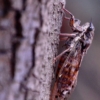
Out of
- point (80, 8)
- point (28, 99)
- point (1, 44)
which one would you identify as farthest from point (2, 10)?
point (80, 8)

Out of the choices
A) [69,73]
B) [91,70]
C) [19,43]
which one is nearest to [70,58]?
[69,73]

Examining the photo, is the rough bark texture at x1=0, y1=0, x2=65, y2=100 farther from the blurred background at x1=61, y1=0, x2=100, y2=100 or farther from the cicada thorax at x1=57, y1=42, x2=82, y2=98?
the blurred background at x1=61, y1=0, x2=100, y2=100

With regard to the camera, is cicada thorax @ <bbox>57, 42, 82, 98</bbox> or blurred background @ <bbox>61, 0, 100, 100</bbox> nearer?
cicada thorax @ <bbox>57, 42, 82, 98</bbox>

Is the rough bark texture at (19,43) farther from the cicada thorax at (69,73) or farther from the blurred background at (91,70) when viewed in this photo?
the blurred background at (91,70)

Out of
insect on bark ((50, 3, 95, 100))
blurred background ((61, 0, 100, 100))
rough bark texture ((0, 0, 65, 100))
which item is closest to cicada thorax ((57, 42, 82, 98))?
insect on bark ((50, 3, 95, 100))

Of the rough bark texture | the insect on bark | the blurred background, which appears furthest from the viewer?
the blurred background

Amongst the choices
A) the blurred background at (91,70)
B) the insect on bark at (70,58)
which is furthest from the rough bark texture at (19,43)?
the blurred background at (91,70)

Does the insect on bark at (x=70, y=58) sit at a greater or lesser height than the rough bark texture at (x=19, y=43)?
lesser

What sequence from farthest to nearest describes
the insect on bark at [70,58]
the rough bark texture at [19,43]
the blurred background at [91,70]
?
the blurred background at [91,70], the insect on bark at [70,58], the rough bark texture at [19,43]

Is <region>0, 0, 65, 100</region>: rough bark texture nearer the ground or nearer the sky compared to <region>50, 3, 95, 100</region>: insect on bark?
nearer the sky
